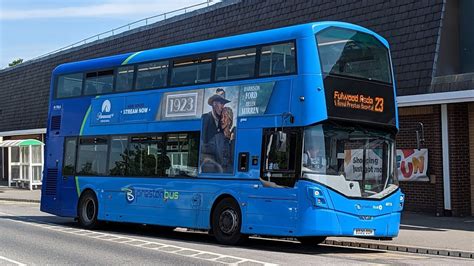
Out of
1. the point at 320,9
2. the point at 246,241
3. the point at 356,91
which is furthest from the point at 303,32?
the point at 320,9

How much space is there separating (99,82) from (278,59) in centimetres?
630

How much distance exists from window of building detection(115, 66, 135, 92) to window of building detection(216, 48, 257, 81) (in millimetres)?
3135

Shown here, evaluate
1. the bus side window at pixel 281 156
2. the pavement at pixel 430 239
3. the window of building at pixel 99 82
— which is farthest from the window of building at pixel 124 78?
the pavement at pixel 430 239

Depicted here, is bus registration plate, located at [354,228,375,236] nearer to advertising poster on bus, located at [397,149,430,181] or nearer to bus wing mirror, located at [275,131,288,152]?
bus wing mirror, located at [275,131,288,152]

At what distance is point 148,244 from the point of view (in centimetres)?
1324

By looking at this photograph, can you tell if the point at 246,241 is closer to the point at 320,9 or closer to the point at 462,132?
the point at 462,132

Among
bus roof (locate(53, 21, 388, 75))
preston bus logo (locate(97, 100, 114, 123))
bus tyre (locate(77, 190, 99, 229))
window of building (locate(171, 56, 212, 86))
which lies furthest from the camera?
bus tyre (locate(77, 190, 99, 229))

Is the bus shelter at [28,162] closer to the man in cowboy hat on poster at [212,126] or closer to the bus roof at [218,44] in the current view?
the bus roof at [218,44]

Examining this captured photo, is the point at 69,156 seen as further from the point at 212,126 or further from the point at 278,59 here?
the point at 278,59


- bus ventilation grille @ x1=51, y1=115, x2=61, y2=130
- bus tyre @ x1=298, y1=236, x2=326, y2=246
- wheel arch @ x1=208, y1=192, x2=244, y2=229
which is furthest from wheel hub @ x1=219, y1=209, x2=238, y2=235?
bus ventilation grille @ x1=51, y1=115, x2=61, y2=130

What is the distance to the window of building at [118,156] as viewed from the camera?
1569 centimetres

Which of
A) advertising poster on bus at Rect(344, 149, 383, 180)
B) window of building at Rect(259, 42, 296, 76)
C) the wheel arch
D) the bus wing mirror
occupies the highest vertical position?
window of building at Rect(259, 42, 296, 76)

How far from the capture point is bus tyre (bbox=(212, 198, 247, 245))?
12.7 meters

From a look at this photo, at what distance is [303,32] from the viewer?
468 inches
